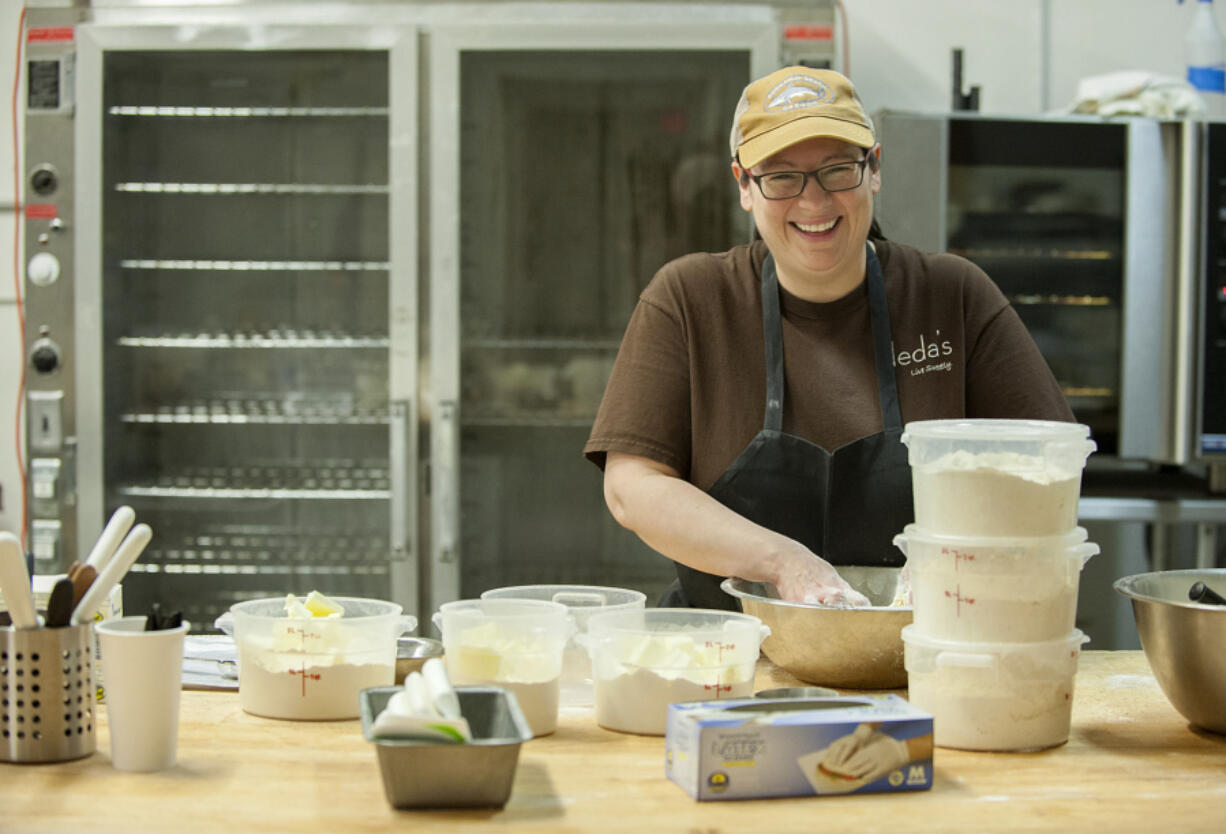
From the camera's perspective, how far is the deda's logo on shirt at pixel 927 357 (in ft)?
6.96

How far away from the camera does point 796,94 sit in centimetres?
193

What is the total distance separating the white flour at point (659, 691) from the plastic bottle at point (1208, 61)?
315 cm

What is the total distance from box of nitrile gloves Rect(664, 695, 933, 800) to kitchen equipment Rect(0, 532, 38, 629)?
0.67m

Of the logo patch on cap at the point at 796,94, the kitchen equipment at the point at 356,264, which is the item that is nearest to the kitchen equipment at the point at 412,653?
the logo patch on cap at the point at 796,94

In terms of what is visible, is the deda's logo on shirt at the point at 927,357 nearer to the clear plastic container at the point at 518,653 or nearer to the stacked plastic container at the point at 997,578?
the stacked plastic container at the point at 997,578

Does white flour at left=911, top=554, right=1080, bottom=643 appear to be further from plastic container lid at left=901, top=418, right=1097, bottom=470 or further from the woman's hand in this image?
the woman's hand

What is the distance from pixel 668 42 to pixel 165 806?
2680 mm

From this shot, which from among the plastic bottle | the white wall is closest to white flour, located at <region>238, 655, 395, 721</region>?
the white wall

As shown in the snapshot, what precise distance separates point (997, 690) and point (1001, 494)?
A: 8.3 inches

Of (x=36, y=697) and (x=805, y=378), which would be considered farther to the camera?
(x=805, y=378)

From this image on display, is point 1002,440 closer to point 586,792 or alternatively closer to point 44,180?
point 586,792

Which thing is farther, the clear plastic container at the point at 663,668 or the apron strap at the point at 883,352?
the apron strap at the point at 883,352

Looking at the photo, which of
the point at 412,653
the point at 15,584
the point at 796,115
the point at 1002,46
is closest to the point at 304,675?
the point at 412,653

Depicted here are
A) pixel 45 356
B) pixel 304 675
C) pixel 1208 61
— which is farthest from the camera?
pixel 1208 61
